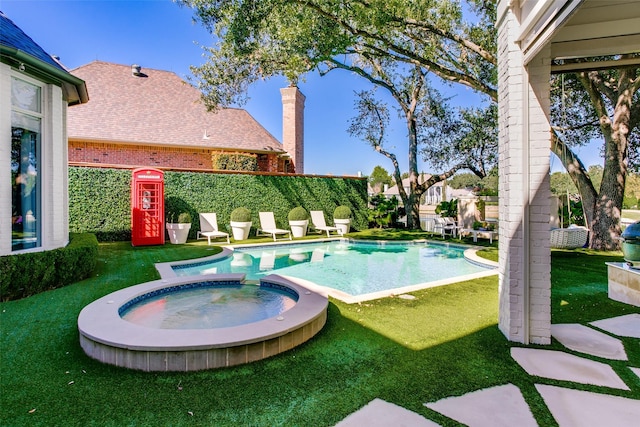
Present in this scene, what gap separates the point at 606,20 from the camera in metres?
4.01

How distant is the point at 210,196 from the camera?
559 inches

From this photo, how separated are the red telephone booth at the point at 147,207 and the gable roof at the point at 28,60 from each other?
468cm

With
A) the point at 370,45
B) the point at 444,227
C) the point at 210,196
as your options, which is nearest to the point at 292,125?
the point at 210,196

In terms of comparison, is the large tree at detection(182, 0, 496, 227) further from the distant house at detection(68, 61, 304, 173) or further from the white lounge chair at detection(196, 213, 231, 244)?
the white lounge chair at detection(196, 213, 231, 244)

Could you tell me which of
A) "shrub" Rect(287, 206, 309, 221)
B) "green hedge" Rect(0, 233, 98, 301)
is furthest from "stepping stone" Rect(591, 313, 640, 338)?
"shrub" Rect(287, 206, 309, 221)

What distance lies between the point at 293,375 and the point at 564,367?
2.62m

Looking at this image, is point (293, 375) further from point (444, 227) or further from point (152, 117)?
point (152, 117)

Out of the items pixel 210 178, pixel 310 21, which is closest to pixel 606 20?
pixel 310 21

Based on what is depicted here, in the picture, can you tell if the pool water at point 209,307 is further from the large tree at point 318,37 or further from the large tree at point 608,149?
the large tree at point 608,149

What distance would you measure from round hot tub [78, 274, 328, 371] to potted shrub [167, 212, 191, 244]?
695 cm

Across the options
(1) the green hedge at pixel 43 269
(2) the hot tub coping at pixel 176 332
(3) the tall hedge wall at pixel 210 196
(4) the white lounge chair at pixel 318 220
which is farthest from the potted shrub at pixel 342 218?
(2) the hot tub coping at pixel 176 332

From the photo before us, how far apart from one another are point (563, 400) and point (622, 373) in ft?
3.29

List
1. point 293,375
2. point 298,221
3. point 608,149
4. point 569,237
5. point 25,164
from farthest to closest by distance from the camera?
point 298,221 → point 608,149 → point 569,237 → point 25,164 → point 293,375

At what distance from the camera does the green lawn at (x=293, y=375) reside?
2.61 meters
